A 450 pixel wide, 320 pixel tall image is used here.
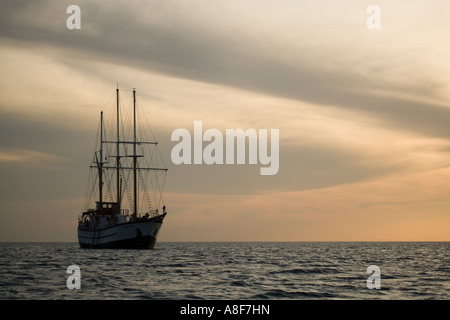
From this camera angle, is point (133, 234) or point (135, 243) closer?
point (133, 234)

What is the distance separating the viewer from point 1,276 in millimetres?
42469

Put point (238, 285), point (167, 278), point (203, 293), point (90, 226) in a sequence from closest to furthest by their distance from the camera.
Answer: point (203, 293) → point (238, 285) → point (167, 278) → point (90, 226)

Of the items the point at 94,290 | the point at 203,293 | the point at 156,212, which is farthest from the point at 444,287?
the point at 156,212

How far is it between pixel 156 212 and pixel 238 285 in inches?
2598

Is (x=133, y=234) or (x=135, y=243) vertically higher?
(x=133, y=234)

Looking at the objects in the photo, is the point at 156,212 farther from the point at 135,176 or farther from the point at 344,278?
the point at 344,278
